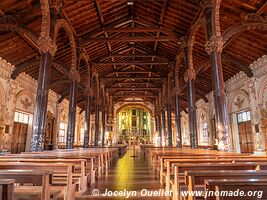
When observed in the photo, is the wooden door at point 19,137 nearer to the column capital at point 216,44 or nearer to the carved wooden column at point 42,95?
the carved wooden column at point 42,95

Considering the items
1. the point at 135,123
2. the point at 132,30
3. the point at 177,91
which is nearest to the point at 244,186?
the point at 132,30

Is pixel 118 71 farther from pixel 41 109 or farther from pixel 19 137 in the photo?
pixel 41 109

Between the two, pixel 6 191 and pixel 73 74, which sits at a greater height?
pixel 73 74

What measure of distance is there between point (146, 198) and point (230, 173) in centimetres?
236

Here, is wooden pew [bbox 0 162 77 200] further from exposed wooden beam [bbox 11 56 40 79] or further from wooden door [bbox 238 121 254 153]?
wooden door [bbox 238 121 254 153]

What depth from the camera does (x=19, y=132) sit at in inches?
510

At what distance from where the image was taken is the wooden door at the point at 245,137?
12.6 m

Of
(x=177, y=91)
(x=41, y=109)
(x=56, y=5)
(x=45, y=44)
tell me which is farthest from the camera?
(x=177, y=91)

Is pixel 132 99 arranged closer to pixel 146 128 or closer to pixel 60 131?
pixel 146 128

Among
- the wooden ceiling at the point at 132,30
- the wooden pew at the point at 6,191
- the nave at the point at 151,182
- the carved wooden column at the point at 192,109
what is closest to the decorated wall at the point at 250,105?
the wooden ceiling at the point at 132,30

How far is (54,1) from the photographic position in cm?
782

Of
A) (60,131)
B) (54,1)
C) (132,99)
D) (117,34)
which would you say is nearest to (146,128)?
(132,99)

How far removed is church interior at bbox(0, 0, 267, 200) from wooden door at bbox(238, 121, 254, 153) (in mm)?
110

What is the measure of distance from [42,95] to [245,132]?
1221 cm
